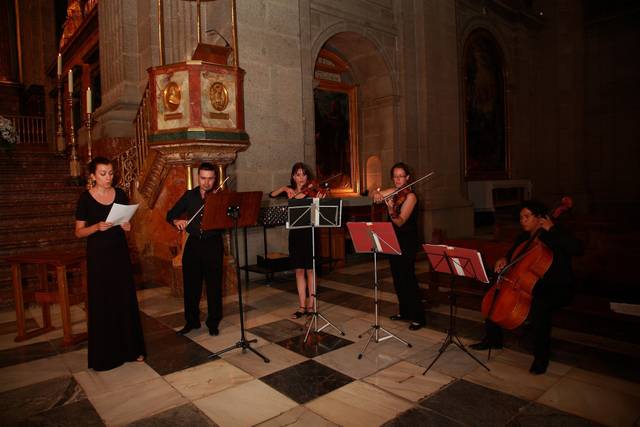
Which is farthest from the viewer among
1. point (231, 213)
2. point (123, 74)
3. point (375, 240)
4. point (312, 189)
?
point (123, 74)

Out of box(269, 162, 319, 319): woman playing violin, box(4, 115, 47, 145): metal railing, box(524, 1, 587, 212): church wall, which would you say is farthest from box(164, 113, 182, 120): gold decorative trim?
box(524, 1, 587, 212): church wall

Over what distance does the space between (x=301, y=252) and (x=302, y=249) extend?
34 millimetres

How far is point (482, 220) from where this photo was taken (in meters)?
12.8

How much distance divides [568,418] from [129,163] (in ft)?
24.0

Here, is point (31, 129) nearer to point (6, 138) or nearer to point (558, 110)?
point (6, 138)

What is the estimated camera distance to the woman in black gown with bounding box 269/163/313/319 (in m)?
4.82

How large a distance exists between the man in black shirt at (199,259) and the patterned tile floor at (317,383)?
212 millimetres

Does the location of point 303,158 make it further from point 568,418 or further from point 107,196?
point 568,418

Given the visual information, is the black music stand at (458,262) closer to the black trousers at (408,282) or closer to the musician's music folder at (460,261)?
the musician's music folder at (460,261)

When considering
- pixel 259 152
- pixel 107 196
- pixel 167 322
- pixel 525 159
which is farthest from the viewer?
pixel 525 159

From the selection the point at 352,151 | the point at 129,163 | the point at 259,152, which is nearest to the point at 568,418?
the point at 259,152

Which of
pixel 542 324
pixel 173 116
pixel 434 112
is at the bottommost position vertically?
pixel 542 324

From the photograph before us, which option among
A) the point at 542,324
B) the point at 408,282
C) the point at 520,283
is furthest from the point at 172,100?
the point at 542,324

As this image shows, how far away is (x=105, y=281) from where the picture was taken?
3.69 m
